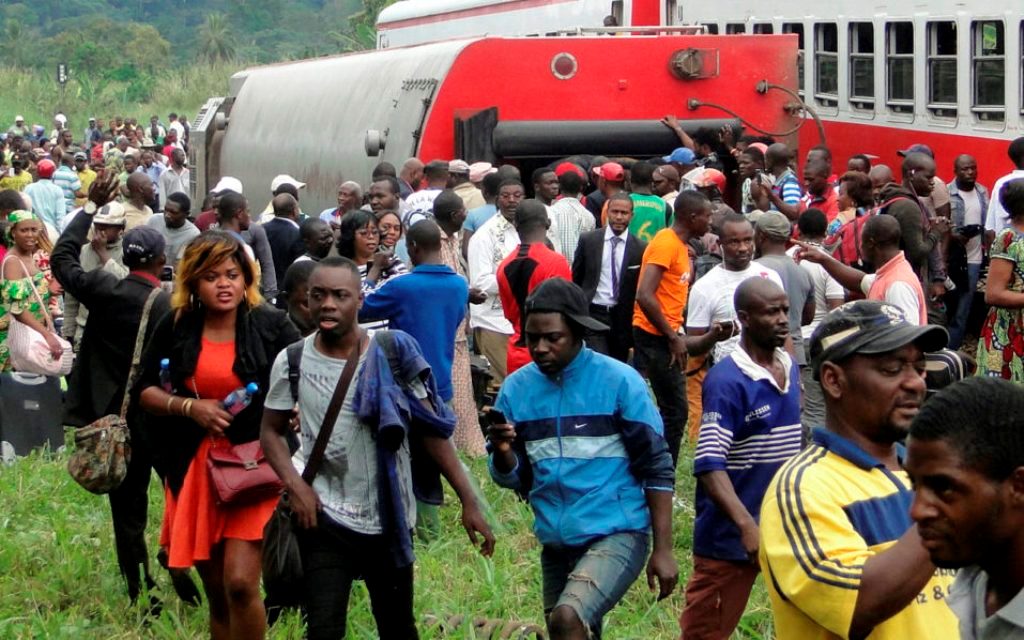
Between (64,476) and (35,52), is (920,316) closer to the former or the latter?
(64,476)

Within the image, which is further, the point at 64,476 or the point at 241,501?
the point at 64,476

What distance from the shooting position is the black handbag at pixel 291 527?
5348mm

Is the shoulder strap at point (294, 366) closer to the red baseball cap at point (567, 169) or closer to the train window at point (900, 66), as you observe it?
the red baseball cap at point (567, 169)

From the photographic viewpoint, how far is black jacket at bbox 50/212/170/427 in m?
6.98

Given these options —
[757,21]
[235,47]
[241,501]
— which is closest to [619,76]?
[757,21]

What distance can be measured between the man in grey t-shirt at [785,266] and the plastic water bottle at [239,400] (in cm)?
333

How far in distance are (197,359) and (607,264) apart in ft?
15.9

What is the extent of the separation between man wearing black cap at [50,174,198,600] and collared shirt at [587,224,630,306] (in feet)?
12.9

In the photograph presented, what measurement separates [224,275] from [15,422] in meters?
5.35

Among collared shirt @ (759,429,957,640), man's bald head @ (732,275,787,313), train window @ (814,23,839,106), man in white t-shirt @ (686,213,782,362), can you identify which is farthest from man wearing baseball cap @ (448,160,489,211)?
collared shirt @ (759,429,957,640)

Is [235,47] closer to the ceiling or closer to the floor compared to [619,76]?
closer to the floor

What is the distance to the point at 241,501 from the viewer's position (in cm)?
581

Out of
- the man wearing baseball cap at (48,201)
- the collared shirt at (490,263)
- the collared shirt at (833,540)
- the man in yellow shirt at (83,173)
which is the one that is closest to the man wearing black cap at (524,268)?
the collared shirt at (490,263)

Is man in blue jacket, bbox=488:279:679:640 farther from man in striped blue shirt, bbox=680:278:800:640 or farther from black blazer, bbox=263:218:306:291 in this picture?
black blazer, bbox=263:218:306:291
